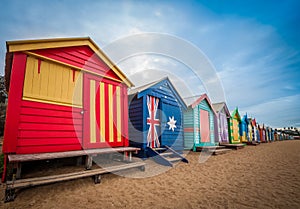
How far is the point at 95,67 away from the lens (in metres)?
5.83

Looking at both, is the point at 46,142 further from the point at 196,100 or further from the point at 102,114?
the point at 196,100

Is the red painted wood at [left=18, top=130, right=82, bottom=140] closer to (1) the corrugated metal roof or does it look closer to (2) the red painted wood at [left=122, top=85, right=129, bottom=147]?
(2) the red painted wood at [left=122, top=85, right=129, bottom=147]

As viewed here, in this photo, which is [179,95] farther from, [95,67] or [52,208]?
[52,208]

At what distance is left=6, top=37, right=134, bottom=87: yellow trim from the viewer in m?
4.06

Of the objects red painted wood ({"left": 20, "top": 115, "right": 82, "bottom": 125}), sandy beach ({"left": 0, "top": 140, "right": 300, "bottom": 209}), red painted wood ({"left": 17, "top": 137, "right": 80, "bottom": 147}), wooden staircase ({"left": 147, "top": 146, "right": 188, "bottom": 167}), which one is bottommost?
sandy beach ({"left": 0, "top": 140, "right": 300, "bottom": 209})

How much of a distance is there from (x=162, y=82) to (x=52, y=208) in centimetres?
742

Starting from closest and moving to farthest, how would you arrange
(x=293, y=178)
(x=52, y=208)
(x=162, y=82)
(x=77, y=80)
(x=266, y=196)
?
(x=52, y=208)
(x=266, y=196)
(x=293, y=178)
(x=77, y=80)
(x=162, y=82)

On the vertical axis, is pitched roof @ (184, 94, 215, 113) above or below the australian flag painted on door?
above

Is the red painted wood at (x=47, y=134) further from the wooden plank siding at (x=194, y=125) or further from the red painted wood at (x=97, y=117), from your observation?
the wooden plank siding at (x=194, y=125)

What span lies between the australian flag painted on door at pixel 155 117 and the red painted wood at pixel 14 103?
4501 mm

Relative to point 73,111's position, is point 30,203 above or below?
below

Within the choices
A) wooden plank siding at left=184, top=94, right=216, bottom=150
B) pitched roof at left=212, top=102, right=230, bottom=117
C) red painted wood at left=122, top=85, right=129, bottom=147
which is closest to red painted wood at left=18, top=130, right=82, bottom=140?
red painted wood at left=122, top=85, right=129, bottom=147

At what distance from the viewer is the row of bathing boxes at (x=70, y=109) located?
3.88m

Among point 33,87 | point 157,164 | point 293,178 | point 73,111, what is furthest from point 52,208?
point 293,178
